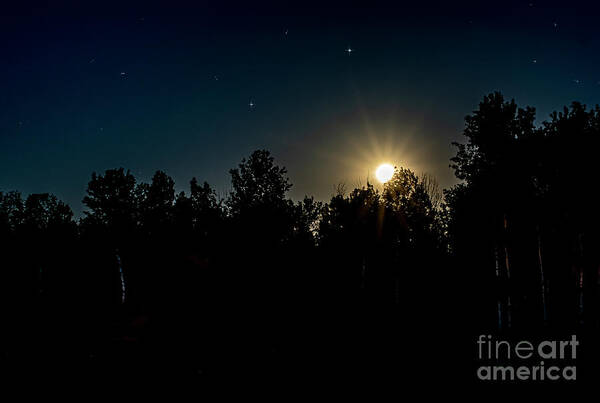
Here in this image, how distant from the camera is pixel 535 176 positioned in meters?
20.4

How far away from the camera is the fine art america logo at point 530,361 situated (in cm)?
738

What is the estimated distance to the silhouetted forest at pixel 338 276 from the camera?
8352 mm

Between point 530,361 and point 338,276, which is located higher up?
point 338,276

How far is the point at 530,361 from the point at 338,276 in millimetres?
15571

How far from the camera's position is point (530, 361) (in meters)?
7.87

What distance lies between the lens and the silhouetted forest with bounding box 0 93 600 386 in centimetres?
835

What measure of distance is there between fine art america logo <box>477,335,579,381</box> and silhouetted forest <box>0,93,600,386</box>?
0.49m

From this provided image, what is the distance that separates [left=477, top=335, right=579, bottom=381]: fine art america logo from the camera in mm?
7375

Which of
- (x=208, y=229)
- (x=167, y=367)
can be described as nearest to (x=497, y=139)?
(x=167, y=367)

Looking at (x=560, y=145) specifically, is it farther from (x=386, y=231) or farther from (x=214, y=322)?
(x=214, y=322)

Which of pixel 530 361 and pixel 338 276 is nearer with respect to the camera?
pixel 530 361

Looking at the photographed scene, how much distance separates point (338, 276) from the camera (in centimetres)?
2308

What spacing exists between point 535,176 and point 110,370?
2445 cm

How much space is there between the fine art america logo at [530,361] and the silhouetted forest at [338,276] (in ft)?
1.62
